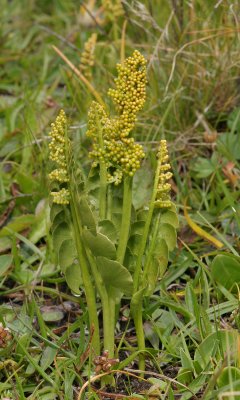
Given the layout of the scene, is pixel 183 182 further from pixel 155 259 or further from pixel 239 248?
pixel 155 259

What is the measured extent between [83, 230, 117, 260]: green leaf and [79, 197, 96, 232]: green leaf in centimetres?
2

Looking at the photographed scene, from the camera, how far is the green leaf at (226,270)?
2.10 metres

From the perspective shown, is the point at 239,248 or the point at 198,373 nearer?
the point at 198,373

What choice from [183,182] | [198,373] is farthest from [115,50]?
[198,373]

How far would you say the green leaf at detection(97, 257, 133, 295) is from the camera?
5.65ft

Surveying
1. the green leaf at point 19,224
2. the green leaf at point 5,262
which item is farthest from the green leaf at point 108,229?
the green leaf at point 19,224

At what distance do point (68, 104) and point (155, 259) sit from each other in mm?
1351

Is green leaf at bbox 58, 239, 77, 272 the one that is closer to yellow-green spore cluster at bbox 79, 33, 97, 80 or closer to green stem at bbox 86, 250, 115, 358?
green stem at bbox 86, 250, 115, 358

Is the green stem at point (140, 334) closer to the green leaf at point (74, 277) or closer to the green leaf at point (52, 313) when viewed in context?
the green leaf at point (74, 277)

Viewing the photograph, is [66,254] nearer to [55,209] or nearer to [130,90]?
[55,209]

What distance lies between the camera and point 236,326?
2.03m

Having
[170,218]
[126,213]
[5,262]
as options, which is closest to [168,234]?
[170,218]

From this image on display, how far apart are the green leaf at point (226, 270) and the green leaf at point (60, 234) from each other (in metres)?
0.47

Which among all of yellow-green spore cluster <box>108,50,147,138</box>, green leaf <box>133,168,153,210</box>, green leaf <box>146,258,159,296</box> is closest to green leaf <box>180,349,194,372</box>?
Answer: green leaf <box>146,258,159,296</box>
